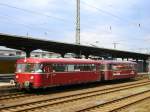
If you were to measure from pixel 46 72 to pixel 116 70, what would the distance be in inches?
545

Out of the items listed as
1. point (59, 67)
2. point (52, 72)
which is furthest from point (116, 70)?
point (52, 72)

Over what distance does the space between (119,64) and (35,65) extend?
15.2 metres

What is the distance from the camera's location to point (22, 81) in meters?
22.2

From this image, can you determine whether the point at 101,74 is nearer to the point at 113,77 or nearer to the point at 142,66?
the point at 113,77

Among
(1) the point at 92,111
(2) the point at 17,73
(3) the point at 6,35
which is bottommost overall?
(1) the point at 92,111

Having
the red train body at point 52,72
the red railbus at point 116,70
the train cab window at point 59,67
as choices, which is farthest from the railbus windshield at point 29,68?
the red railbus at point 116,70

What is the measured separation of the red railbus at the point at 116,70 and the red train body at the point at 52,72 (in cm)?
212

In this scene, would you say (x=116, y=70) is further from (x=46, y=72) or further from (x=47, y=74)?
(x=46, y=72)

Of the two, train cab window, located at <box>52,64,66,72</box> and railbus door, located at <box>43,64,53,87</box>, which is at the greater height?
train cab window, located at <box>52,64,66,72</box>

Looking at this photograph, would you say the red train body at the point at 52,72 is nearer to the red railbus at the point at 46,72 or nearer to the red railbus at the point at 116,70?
the red railbus at the point at 46,72

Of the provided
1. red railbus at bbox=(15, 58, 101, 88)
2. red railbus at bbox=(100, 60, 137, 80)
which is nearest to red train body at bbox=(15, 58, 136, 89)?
red railbus at bbox=(15, 58, 101, 88)

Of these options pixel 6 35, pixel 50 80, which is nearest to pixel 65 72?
pixel 50 80

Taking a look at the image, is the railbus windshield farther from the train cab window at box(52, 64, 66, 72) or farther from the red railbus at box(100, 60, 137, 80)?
the red railbus at box(100, 60, 137, 80)

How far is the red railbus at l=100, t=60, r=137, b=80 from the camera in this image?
32.2m
